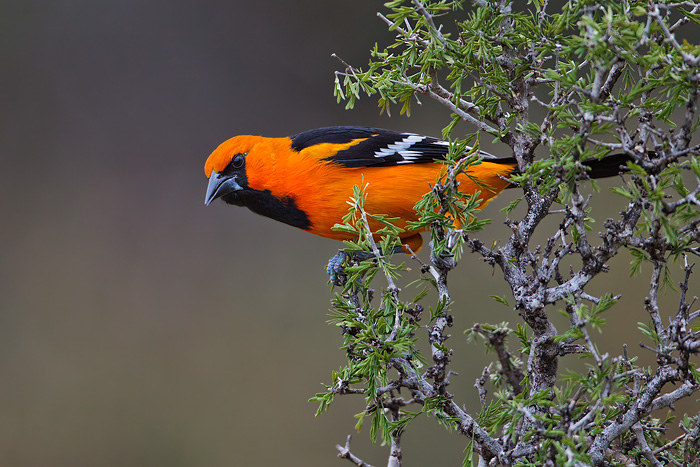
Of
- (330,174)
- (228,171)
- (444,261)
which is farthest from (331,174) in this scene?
(444,261)

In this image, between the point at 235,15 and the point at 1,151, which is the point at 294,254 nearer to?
the point at 235,15

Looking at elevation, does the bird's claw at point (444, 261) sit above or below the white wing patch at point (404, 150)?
below

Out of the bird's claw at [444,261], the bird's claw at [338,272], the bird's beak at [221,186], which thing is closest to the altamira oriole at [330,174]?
the bird's beak at [221,186]

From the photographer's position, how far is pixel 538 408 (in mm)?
1190

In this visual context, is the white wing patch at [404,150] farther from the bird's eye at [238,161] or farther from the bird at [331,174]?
the bird's eye at [238,161]

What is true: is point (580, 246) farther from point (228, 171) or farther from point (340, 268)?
point (228, 171)

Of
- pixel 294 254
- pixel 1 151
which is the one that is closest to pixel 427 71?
pixel 294 254

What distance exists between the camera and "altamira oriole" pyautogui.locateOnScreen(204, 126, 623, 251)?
75.2 inches

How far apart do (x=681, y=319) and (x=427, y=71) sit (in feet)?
2.29

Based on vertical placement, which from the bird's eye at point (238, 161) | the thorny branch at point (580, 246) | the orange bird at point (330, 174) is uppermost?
the bird's eye at point (238, 161)

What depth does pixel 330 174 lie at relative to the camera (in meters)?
1.98

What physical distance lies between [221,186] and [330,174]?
0.37m

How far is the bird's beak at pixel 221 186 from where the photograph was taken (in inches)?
81.7

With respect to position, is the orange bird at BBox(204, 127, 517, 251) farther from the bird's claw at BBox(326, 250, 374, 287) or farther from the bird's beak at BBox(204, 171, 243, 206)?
the bird's claw at BBox(326, 250, 374, 287)
